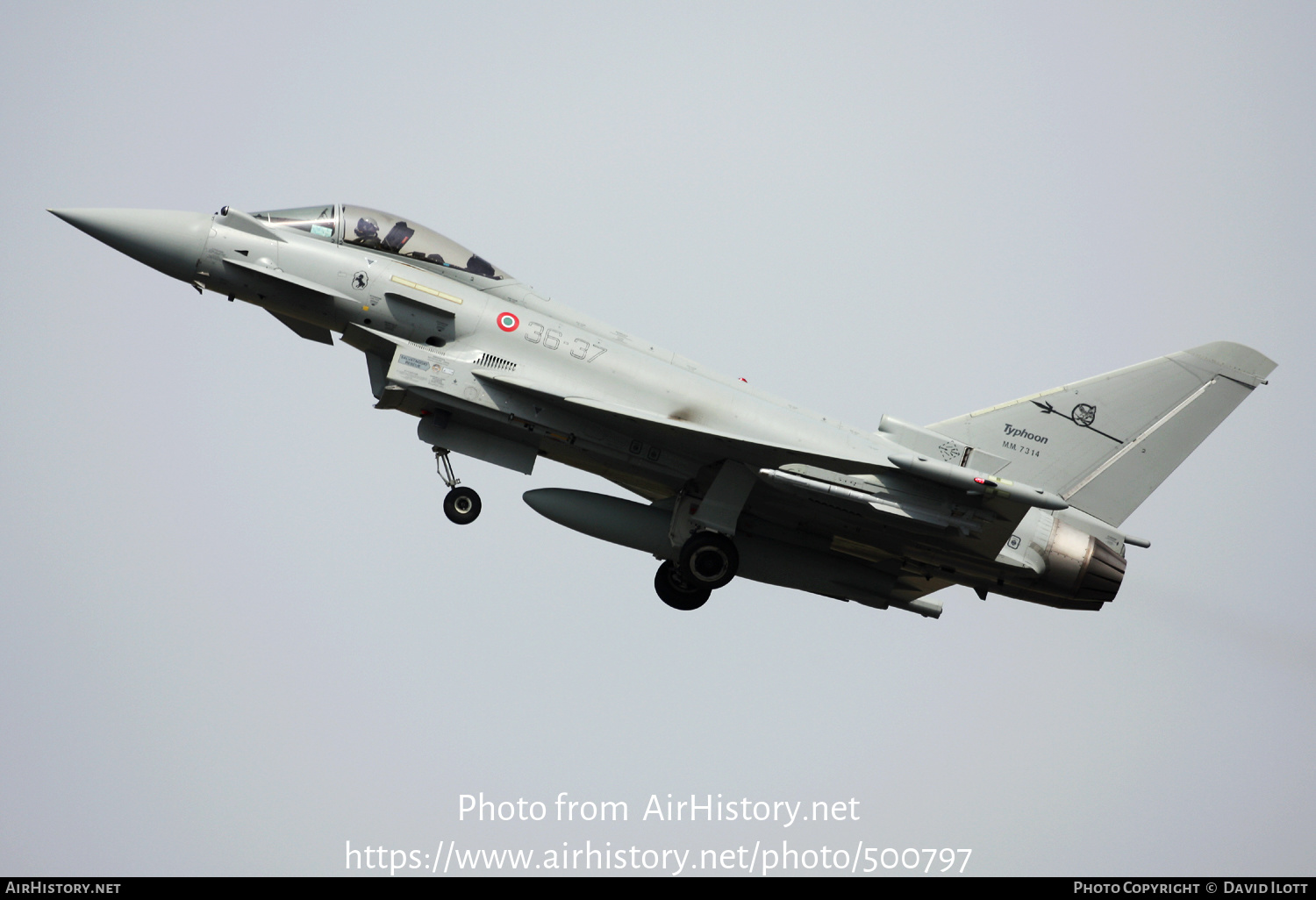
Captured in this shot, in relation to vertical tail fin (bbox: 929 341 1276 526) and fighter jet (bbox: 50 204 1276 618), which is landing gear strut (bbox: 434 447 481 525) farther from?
vertical tail fin (bbox: 929 341 1276 526)

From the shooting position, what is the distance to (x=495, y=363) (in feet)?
44.8

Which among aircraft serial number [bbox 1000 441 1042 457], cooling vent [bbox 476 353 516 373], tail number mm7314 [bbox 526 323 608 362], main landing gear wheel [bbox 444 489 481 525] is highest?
aircraft serial number [bbox 1000 441 1042 457]

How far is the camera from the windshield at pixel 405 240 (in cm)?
1398

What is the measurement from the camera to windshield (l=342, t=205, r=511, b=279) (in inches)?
550

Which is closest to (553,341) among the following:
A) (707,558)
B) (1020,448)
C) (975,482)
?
(707,558)

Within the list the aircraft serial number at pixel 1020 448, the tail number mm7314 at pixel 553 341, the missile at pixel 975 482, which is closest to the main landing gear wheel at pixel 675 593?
the tail number mm7314 at pixel 553 341

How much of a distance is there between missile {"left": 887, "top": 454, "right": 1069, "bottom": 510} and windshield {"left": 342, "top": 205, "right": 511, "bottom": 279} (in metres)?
5.33

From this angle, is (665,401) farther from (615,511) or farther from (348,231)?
(348,231)

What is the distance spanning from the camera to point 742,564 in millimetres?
15438

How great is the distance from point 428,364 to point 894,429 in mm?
5696

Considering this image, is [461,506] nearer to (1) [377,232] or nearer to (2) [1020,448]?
(1) [377,232]

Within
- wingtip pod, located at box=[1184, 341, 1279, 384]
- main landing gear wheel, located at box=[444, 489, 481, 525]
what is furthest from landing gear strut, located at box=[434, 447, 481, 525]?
wingtip pod, located at box=[1184, 341, 1279, 384]

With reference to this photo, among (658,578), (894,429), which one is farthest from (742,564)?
(894,429)

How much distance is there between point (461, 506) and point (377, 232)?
3.38 m
